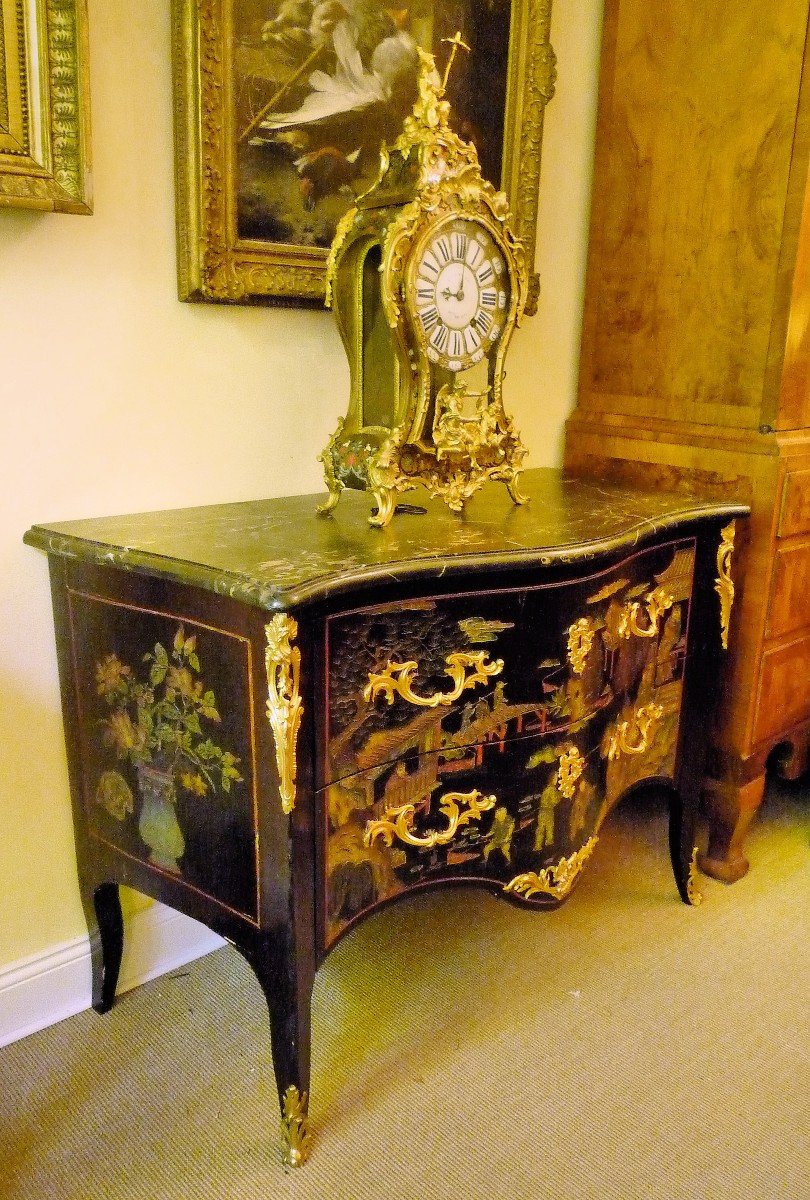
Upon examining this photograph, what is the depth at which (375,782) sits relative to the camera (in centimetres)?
127

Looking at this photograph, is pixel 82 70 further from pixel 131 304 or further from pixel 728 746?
pixel 728 746

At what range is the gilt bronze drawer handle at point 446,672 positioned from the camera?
1228 millimetres

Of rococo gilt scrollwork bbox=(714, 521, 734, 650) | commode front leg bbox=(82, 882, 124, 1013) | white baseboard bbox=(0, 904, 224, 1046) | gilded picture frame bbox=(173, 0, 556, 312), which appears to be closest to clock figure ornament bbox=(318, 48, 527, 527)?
gilded picture frame bbox=(173, 0, 556, 312)

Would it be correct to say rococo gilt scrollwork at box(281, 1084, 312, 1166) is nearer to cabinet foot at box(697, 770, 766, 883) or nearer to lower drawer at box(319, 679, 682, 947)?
lower drawer at box(319, 679, 682, 947)

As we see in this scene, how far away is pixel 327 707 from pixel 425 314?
625mm

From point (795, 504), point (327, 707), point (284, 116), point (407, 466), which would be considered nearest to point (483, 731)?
point (327, 707)

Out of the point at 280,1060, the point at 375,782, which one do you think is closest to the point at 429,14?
the point at 375,782

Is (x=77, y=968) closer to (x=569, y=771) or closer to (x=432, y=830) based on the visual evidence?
(x=432, y=830)

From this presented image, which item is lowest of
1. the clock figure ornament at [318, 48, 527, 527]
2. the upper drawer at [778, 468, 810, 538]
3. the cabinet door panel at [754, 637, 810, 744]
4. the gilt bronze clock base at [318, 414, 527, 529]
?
the cabinet door panel at [754, 637, 810, 744]

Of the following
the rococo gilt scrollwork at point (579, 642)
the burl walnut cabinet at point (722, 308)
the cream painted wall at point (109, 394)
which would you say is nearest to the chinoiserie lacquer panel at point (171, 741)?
the cream painted wall at point (109, 394)

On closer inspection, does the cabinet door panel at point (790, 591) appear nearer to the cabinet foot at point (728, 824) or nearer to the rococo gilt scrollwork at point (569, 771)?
the cabinet foot at point (728, 824)

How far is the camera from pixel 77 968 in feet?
5.29

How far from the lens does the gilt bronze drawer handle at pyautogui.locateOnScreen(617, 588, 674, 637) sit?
61.0 inches

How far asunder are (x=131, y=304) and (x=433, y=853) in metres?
0.97
